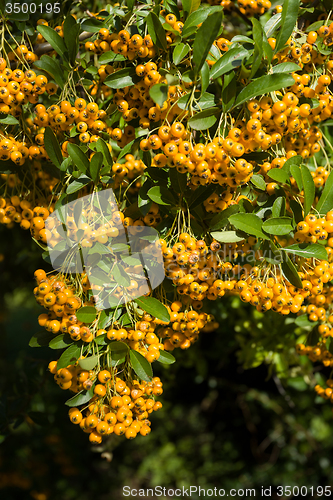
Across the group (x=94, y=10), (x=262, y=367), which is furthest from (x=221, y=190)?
(x=262, y=367)

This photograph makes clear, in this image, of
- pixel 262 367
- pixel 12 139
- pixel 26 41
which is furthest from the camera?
pixel 262 367

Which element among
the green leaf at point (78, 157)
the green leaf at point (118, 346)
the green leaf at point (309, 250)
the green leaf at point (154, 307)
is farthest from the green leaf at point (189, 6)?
the green leaf at point (118, 346)

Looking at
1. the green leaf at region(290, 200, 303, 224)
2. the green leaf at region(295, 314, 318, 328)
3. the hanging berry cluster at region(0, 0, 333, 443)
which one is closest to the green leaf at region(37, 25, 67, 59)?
the hanging berry cluster at region(0, 0, 333, 443)

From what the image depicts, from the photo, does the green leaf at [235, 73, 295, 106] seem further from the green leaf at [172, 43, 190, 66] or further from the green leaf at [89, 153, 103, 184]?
the green leaf at [89, 153, 103, 184]

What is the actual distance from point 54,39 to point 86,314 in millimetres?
977

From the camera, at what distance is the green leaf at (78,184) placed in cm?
117

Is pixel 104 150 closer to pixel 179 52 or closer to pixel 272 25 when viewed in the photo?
pixel 179 52

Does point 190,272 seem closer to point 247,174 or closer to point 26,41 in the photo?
point 247,174

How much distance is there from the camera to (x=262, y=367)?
307cm

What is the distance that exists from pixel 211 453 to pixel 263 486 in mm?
884

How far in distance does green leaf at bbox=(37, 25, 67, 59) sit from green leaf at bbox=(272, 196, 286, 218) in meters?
0.93

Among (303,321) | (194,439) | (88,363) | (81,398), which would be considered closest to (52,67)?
(88,363)

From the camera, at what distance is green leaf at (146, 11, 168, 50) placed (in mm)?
1070

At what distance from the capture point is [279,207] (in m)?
1.19
